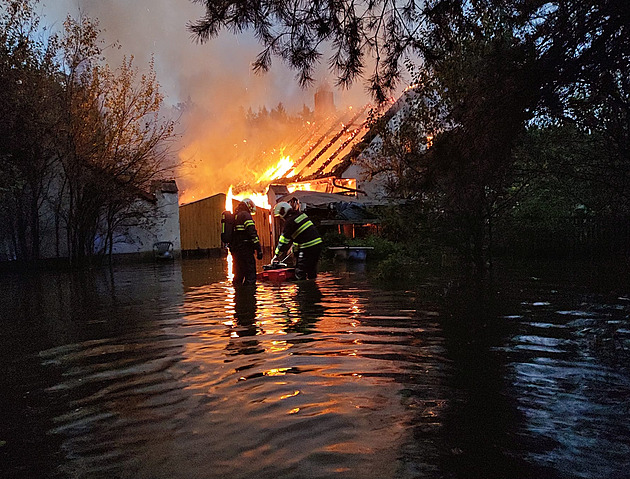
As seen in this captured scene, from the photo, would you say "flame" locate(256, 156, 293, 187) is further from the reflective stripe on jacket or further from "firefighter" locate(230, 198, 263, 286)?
the reflective stripe on jacket

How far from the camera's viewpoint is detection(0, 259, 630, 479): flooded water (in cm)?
318

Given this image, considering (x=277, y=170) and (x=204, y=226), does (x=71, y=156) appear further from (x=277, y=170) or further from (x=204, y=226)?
(x=277, y=170)

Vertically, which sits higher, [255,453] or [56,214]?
[56,214]

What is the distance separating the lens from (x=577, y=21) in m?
5.27

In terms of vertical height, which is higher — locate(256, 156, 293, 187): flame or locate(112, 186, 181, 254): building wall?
locate(256, 156, 293, 187): flame

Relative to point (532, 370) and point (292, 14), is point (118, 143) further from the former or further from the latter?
point (532, 370)

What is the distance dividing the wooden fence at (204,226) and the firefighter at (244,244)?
1879 cm

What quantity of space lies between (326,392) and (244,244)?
8.21 meters

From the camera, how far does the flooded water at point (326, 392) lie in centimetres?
318

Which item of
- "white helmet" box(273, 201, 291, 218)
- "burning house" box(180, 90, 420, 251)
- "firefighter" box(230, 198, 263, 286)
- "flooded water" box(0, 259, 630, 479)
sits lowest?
"flooded water" box(0, 259, 630, 479)

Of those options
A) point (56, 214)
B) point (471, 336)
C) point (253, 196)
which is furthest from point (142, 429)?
point (253, 196)

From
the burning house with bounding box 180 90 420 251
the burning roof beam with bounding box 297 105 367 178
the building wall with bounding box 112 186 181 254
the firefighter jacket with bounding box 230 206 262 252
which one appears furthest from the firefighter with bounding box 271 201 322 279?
the burning roof beam with bounding box 297 105 367 178

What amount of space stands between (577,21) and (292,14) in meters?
2.71

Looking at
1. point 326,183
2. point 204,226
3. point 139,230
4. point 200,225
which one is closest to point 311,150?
point 326,183
